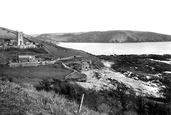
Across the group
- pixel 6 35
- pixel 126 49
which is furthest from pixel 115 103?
pixel 126 49

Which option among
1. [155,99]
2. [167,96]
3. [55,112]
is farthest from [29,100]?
[167,96]

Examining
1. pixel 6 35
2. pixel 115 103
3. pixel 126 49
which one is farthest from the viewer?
pixel 126 49

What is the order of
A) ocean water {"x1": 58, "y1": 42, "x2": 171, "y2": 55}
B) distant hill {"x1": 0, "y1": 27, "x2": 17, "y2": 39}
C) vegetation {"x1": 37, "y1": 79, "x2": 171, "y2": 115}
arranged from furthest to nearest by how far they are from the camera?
1. ocean water {"x1": 58, "y1": 42, "x2": 171, "y2": 55}
2. distant hill {"x1": 0, "y1": 27, "x2": 17, "y2": 39}
3. vegetation {"x1": 37, "y1": 79, "x2": 171, "y2": 115}

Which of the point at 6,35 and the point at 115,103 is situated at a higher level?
the point at 6,35

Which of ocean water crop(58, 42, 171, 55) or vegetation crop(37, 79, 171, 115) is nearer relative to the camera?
vegetation crop(37, 79, 171, 115)

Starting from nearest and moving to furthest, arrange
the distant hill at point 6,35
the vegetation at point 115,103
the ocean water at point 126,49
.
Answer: the vegetation at point 115,103 → the distant hill at point 6,35 → the ocean water at point 126,49

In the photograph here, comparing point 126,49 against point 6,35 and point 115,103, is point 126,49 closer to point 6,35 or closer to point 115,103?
point 6,35

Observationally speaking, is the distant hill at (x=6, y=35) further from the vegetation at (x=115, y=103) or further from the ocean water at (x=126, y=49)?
the vegetation at (x=115, y=103)

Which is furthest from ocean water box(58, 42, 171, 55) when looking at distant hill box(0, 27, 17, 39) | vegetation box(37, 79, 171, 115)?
vegetation box(37, 79, 171, 115)

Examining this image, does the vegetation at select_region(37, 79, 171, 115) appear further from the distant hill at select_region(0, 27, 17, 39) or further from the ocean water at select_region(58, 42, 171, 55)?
the ocean water at select_region(58, 42, 171, 55)

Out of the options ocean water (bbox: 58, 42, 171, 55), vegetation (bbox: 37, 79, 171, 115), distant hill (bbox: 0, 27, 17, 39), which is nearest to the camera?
vegetation (bbox: 37, 79, 171, 115)

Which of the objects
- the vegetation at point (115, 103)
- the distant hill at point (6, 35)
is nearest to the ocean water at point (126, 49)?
the distant hill at point (6, 35)

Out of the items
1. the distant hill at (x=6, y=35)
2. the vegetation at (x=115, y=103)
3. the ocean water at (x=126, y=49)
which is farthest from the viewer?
the ocean water at (x=126, y=49)
